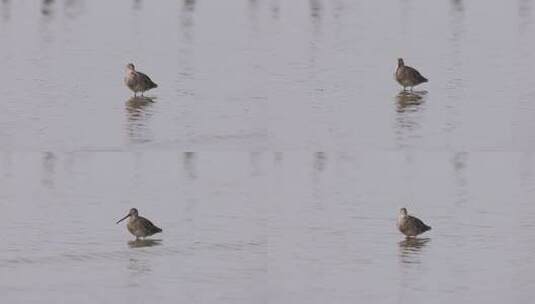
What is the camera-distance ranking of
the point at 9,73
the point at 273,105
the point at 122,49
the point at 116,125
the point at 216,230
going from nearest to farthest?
the point at 216,230, the point at 116,125, the point at 273,105, the point at 9,73, the point at 122,49

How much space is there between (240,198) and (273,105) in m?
8.08

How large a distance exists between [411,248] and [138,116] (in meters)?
10.7

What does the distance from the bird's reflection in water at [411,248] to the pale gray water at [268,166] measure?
0.17 ft

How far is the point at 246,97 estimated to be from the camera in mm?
31656

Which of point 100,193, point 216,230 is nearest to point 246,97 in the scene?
point 100,193

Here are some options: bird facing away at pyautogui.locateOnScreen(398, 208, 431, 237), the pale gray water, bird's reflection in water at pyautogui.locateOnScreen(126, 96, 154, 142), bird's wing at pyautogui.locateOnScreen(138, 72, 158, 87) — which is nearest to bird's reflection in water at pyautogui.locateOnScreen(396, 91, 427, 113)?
the pale gray water

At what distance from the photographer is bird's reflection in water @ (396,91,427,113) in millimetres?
31002

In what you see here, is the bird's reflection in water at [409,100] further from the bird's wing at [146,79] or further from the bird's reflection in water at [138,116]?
the bird's wing at [146,79]

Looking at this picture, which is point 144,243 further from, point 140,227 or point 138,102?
point 138,102

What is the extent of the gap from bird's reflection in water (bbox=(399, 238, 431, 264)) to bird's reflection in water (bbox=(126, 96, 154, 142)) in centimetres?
768

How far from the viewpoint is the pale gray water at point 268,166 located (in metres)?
18.2

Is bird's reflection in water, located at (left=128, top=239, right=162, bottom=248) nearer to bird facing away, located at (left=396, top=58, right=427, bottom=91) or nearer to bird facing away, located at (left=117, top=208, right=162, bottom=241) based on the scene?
bird facing away, located at (left=117, top=208, right=162, bottom=241)

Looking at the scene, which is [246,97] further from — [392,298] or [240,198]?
[392,298]

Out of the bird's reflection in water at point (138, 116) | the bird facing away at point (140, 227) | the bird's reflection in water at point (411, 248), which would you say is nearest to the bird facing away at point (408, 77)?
the bird's reflection in water at point (138, 116)
